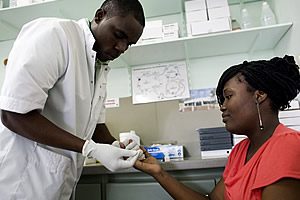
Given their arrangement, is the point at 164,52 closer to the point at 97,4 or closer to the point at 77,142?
the point at 97,4

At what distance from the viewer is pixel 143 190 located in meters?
1.15

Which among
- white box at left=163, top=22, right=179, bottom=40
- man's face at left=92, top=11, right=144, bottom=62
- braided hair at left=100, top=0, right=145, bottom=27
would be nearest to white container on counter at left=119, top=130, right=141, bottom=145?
white box at left=163, top=22, right=179, bottom=40

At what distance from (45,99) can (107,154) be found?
25 cm

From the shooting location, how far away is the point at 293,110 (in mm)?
1369

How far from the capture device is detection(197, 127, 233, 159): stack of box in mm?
1430

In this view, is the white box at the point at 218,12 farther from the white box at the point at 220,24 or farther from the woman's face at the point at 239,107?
the woman's face at the point at 239,107

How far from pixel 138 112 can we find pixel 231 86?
0.99 m

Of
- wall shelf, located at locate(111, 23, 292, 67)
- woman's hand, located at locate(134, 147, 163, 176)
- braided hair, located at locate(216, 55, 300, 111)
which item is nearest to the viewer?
braided hair, located at locate(216, 55, 300, 111)

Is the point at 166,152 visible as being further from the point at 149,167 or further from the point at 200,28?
the point at 200,28

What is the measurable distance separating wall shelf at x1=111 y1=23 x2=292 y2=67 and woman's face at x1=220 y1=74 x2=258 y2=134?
74cm

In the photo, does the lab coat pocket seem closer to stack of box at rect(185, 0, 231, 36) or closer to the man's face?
the man's face

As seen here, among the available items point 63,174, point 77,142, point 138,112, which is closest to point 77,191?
point 63,174

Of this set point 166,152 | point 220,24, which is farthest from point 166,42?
point 166,152

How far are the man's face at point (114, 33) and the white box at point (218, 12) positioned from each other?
0.85 meters
